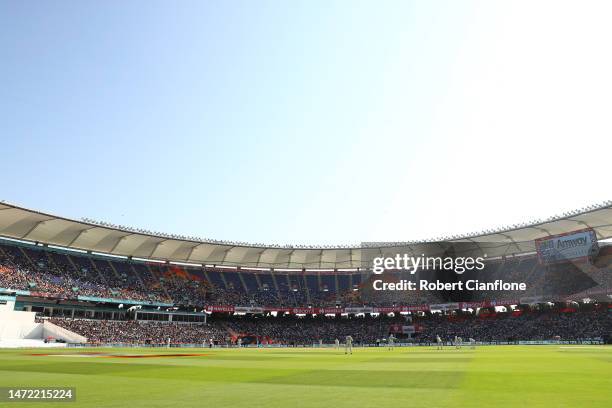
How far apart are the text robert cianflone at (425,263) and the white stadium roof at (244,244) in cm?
157

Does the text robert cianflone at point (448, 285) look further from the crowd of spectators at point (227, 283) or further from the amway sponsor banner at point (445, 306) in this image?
the amway sponsor banner at point (445, 306)

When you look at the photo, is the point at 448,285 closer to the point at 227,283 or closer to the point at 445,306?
the point at 445,306

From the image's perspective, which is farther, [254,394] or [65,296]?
[65,296]

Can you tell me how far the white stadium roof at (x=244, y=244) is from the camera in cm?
6581

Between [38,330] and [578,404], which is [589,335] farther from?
[38,330]

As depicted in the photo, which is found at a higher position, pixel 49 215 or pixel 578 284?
pixel 49 215

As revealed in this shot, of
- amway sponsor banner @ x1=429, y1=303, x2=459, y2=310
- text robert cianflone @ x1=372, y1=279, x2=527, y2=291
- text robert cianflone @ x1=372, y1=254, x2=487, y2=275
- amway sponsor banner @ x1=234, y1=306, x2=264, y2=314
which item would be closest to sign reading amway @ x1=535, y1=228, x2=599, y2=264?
text robert cianflone @ x1=372, y1=279, x2=527, y2=291

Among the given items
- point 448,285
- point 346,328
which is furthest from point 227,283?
point 448,285

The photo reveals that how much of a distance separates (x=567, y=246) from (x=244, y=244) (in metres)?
51.6

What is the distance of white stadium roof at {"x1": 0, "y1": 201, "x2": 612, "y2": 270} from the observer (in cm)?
6581

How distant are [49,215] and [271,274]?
1793 inches

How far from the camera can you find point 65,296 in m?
64.9

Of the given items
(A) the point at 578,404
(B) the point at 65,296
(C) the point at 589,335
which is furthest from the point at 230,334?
(A) the point at 578,404

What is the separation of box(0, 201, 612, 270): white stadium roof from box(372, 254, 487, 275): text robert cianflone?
5.16 ft
